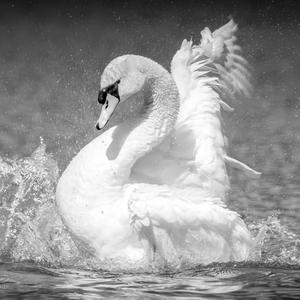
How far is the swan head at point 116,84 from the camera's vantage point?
4840mm

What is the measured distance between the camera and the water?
4355 millimetres

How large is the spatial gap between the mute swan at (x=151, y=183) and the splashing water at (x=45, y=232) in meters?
0.19

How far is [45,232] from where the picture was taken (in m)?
5.37

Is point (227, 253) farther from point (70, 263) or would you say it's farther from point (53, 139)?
point (53, 139)

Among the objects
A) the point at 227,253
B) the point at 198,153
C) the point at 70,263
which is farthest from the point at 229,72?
the point at 70,263

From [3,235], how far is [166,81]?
1.43m

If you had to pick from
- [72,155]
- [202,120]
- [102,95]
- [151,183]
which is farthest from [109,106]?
[72,155]

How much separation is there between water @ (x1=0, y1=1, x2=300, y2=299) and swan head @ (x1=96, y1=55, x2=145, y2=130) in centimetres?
76

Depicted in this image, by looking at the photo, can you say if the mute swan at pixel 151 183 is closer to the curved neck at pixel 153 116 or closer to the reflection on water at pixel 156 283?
the curved neck at pixel 153 116

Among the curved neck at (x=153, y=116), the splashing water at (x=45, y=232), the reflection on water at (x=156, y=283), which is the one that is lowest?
the reflection on water at (x=156, y=283)

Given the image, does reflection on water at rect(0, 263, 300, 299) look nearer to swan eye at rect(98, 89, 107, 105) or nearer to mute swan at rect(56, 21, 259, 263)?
mute swan at rect(56, 21, 259, 263)

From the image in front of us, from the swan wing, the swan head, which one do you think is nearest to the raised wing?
the swan wing

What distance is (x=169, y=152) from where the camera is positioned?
207 inches

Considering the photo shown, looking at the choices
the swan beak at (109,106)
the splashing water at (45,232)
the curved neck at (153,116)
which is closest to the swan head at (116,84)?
the swan beak at (109,106)
